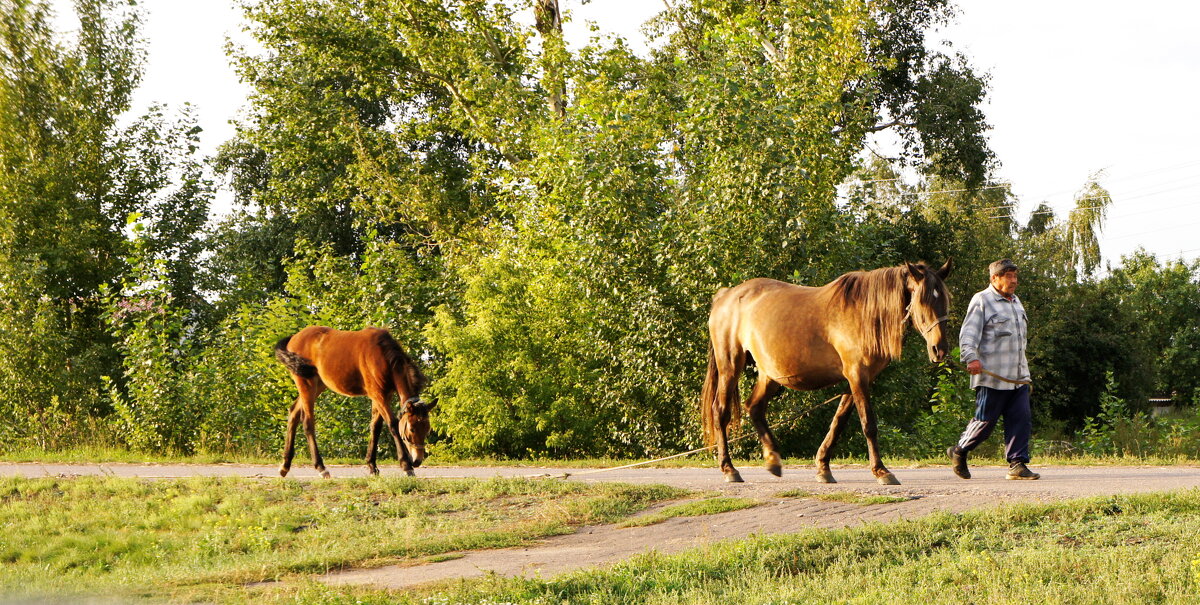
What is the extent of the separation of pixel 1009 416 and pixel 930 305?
1488 millimetres

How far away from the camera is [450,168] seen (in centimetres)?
3350

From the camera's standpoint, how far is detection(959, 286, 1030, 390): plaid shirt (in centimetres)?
951

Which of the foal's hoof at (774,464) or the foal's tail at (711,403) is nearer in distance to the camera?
the foal's hoof at (774,464)

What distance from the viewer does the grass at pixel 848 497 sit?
8.77 meters

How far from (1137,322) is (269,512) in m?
27.9

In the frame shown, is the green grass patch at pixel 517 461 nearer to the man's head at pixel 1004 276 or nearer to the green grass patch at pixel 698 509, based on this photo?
the man's head at pixel 1004 276

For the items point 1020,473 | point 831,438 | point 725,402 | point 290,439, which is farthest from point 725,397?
point 290,439

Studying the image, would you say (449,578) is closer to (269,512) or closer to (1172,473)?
(269,512)

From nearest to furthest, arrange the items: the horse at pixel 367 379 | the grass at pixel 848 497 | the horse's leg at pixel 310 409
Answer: the grass at pixel 848 497 → the horse at pixel 367 379 → the horse's leg at pixel 310 409

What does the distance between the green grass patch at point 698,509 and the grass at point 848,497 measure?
0.39 meters

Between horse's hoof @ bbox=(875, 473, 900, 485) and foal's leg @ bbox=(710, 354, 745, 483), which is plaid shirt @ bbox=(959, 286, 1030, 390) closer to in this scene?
horse's hoof @ bbox=(875, 473, 900, 485)

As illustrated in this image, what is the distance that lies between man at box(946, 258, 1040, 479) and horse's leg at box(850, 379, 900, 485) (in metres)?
0.89

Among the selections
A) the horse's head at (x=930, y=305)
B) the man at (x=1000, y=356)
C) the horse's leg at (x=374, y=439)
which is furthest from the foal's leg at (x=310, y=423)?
the man at (x=1000, y=356)

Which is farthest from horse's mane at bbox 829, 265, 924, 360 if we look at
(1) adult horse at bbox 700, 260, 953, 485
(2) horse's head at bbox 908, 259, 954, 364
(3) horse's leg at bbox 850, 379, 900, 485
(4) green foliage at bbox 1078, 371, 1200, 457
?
(4) green foliage at bbox 1078, 371, 1200, 457
